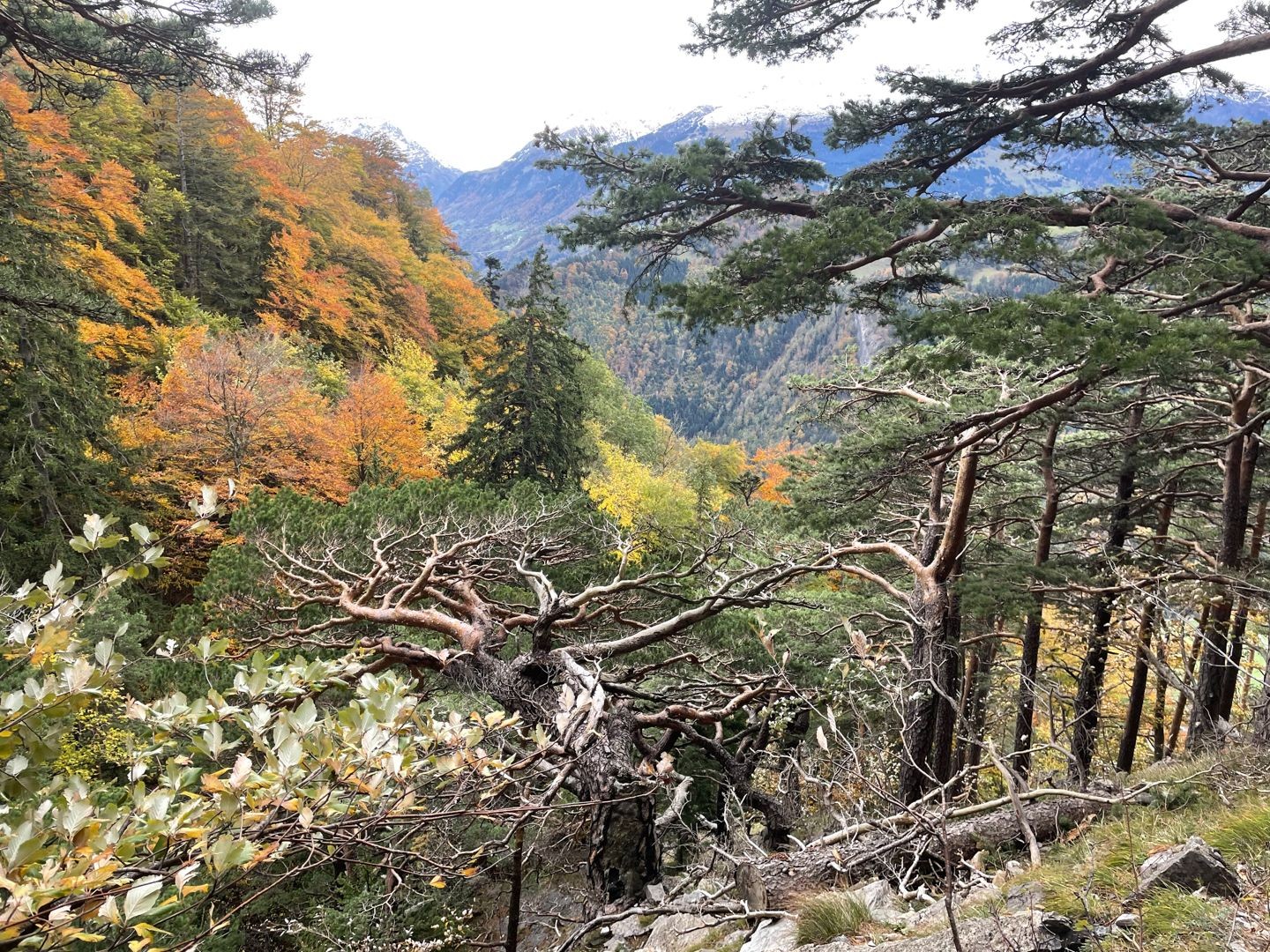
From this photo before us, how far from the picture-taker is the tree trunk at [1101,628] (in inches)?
331

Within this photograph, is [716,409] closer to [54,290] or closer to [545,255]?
[545,255]

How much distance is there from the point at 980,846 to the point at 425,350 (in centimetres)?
2909

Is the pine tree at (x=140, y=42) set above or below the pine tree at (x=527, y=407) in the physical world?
above

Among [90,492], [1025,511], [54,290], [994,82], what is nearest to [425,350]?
[90,492]

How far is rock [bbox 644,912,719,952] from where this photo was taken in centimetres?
440

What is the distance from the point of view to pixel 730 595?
719 cm

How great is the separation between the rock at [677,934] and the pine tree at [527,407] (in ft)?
43.9

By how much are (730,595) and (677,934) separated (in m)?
3.36

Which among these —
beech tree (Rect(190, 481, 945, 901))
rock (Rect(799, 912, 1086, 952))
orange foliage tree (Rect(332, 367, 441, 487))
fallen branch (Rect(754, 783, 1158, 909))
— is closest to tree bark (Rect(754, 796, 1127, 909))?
fallen branch (Rect(754, 783, 1158, 909))

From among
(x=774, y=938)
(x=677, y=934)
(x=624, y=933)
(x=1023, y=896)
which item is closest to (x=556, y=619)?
(x=624, y=933)

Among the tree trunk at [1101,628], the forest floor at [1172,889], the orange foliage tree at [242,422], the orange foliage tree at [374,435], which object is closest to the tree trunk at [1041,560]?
the tree trunk at [1101,628]

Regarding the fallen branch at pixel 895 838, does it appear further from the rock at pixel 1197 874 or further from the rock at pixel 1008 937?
the rock at pixel 1197 874

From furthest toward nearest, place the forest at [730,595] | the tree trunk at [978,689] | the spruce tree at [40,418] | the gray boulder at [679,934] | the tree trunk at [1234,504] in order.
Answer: the tree trunk at [978,689]
the spruce tree at [40,418]
the tree trunk at [1234,504]
the gray boulder at [679,934]
the forest at [730,595]

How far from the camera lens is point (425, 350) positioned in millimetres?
29766
